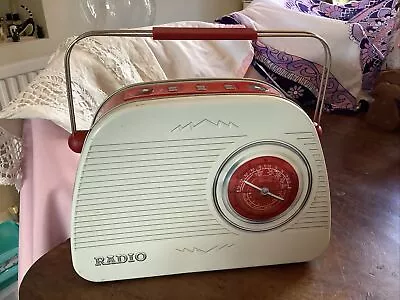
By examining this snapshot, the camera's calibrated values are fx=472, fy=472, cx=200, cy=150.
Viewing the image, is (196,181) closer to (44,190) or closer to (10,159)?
(44,190)

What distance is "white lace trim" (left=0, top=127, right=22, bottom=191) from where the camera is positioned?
69 cm

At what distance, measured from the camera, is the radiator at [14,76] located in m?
1.58

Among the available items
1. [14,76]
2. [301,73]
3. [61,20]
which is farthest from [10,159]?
[61,20]

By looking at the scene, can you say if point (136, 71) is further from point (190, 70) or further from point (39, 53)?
point (39, 53)

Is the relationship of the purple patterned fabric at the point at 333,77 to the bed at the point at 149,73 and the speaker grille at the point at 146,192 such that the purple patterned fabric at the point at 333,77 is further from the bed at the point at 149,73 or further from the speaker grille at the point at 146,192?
the speaker grille at the point at 146,192

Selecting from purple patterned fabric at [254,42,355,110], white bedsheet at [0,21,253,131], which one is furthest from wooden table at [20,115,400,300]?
purple patterned fabric at [254,42,355,110]

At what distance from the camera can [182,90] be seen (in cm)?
46

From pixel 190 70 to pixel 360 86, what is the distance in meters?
0.37

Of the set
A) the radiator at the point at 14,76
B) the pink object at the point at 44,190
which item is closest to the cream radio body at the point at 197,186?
the pink object at the point at 44,190

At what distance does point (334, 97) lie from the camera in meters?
0.98

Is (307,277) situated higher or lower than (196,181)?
lower

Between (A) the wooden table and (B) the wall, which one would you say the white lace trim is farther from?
(B) the wall

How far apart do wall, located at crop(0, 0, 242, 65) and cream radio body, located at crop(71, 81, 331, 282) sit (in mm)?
1305

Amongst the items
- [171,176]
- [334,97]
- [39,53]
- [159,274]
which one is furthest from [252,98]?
[39,53]
